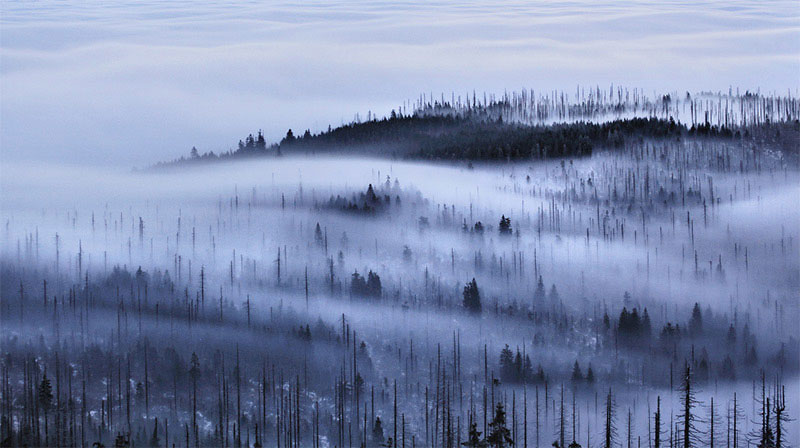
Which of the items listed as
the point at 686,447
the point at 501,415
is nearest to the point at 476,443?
the point at 501,415

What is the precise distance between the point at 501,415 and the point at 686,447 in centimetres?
3395

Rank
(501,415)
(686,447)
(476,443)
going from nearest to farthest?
(686,447), (501,415), (476,443)

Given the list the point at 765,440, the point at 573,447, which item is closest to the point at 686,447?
the point at 573,447

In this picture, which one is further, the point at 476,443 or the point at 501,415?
the point at 476,443

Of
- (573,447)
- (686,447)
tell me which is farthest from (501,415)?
(686,447)

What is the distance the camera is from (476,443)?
19612cm

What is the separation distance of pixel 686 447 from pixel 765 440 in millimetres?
45086

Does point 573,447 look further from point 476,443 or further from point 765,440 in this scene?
point 765,440

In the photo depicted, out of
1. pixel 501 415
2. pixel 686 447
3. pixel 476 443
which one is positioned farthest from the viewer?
pixel 476 443

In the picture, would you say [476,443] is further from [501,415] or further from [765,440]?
[765,440]

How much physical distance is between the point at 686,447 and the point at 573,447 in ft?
95.6

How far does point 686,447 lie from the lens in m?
158

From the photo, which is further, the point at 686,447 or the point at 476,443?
the point at 476,443

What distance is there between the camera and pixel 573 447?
184625 millimetres
